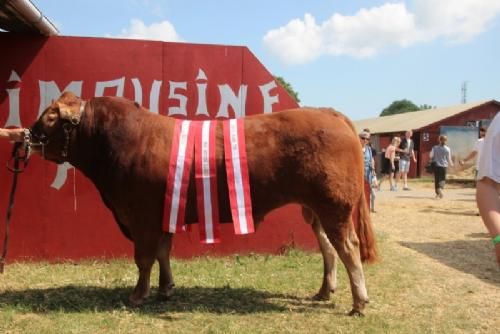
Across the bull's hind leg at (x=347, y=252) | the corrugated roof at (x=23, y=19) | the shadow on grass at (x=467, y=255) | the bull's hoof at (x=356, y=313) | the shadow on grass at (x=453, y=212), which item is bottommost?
the bull's hoof at (x=356, y=313)

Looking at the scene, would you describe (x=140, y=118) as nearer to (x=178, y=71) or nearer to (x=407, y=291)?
(x=178, y=71)

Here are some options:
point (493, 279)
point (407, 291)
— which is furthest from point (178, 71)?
point (493, 279)

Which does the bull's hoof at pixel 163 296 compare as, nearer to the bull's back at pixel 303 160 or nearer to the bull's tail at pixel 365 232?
the bull's back at pixel 303 160

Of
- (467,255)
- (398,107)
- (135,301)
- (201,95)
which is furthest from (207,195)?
(398,107)

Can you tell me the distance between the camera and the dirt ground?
468cm

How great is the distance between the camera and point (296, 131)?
4.37 m

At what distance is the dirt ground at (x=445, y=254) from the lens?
4684 mm

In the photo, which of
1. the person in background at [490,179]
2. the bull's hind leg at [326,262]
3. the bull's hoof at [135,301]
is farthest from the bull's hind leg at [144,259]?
the person in background at [490,179]

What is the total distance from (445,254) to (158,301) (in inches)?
162

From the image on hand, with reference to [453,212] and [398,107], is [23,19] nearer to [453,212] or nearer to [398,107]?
[453,212]

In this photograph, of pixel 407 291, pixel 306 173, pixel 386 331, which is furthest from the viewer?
pixel 407 291

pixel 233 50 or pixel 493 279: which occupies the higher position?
pixel 233 50

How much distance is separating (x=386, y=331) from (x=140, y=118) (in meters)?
2.80

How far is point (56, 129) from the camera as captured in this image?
4410 mm
